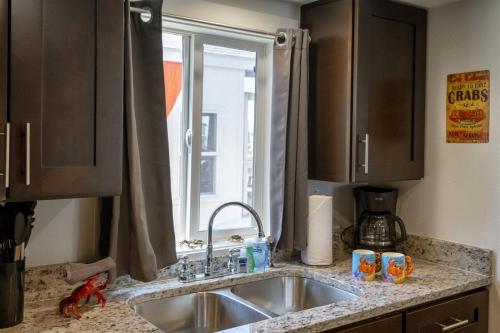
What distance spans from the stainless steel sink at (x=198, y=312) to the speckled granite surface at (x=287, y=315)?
0.03m

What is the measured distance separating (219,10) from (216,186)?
79cm

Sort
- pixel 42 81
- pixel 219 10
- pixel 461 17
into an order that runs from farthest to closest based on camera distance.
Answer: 1. pixel 461 17
2. pixel 219 10
3. pixel 42 81

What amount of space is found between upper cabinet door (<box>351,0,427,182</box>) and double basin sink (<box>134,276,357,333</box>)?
515mm

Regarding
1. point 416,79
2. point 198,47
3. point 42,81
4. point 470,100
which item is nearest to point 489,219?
point 470,100

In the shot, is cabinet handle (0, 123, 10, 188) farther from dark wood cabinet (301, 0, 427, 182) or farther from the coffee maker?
the coffee maker

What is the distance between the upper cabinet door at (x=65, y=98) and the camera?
127cm

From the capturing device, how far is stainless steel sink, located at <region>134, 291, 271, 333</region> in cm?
177

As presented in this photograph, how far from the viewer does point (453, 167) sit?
87.2 inches

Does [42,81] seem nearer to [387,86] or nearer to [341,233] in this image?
[387,86]

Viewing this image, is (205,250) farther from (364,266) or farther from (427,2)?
(427,2)

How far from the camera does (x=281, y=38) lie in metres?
2.10

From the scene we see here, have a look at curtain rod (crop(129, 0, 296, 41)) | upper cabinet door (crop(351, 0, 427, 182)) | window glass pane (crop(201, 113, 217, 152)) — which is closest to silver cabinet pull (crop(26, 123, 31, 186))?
curtain rod (crop(129, 0, 296, 41))

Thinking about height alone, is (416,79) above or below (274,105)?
above

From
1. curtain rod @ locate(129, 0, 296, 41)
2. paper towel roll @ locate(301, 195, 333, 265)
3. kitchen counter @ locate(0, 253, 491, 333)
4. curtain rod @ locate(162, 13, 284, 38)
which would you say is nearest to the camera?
kitchen counter @ locate(0, 253, 491, 333)
